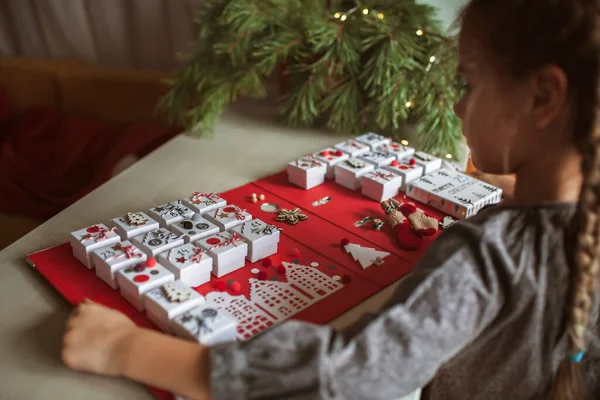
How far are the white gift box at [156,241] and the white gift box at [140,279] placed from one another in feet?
0.11

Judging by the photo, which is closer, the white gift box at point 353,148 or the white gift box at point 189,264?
the white gift box at point 189,264

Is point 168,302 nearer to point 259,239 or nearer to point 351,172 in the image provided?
point 259,239

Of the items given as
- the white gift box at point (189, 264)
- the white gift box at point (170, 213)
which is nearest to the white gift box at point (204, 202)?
the white gift box at point (170, 213)

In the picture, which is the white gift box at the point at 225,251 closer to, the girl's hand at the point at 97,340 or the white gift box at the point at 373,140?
the girl's hand at the point at 97,340

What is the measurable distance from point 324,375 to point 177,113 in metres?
0.89

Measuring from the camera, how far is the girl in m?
0.48

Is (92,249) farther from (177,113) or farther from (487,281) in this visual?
(177,113)

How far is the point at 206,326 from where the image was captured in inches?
22.5

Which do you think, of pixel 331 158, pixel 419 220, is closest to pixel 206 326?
pixel 419 220

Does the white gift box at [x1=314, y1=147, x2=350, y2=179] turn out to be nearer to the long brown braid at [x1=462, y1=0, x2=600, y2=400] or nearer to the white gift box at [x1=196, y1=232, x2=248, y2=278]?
the white gift box at [x1=196, y1=232, x2=248, y2=278]

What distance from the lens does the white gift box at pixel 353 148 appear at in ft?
3.32

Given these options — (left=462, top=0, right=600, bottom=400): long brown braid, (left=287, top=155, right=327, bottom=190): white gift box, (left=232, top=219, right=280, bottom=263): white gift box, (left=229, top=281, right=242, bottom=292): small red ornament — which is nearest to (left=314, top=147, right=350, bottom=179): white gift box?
(left=287, top=155, right=327, bottom=190): white gift box

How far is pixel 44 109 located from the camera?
5.35ft

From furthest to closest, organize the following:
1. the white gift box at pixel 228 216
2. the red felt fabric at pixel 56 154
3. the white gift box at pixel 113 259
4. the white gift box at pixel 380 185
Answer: the red felt fabric at pixel 56 154
the white gift box at pixel 380 185
the white gift box at pixel 228 216
the white gift box at pixel 113 259
